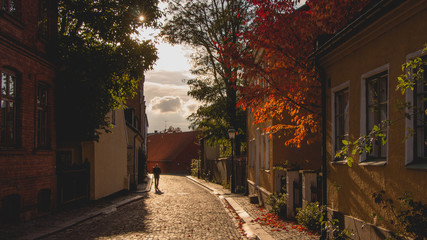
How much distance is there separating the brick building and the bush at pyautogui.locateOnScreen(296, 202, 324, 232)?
7.66 m

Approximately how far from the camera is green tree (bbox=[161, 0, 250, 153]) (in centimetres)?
2839

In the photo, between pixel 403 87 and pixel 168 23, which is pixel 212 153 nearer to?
pixel 168 23

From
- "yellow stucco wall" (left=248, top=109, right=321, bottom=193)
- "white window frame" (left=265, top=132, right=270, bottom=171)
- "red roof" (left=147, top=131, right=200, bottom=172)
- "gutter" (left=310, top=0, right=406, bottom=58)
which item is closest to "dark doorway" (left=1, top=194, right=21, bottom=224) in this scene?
"yellow stucco wall" (left=248, top=109, right=321, bottom=193)

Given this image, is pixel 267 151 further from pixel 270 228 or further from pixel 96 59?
pixel 96 59

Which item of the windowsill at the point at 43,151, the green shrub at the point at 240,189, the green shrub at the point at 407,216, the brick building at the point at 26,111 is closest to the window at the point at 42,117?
the brick building at the point at 26,111

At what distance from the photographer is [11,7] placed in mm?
12055

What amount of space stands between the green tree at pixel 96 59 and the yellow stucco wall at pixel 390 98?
922 cm

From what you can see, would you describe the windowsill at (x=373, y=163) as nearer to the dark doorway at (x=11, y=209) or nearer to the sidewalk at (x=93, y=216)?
the sidewalk at (x=93, y=216)

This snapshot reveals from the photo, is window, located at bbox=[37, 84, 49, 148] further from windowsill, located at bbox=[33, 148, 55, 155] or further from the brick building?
windowsill, located at bbox=[33, 148, 55, 155]

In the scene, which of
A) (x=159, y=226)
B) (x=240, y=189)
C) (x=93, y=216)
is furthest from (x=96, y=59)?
(x=240, y=189)

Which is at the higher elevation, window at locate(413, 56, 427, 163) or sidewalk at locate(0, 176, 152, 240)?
window at locate(413, 56, 427, 163)

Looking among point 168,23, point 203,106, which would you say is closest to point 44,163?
point 168,23

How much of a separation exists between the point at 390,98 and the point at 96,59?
38.5ft

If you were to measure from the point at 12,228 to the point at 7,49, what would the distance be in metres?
4.75
